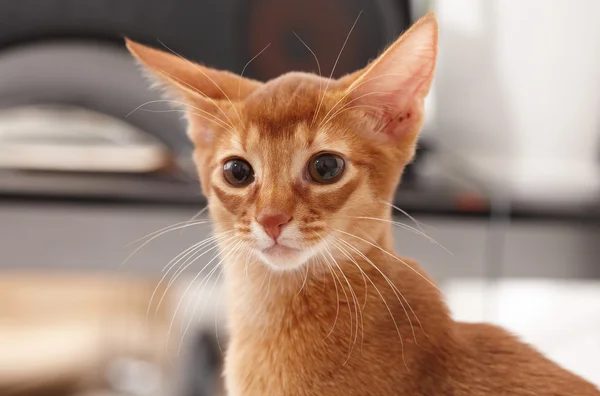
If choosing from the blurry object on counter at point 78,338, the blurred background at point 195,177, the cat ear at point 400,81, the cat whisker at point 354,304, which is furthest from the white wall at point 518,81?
the blurry object on counter at point 78,338

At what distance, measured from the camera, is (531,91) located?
28.9 inches

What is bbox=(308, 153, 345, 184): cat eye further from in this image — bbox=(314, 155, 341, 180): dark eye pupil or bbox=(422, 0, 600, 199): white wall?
bbox=(422, 0, 600, 199): white wall

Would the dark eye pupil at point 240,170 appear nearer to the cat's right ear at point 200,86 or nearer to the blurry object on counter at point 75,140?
the cat's right ear at point 200,86

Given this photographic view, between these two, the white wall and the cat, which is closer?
the cat

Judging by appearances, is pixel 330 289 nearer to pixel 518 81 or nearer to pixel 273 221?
pixel 273 221

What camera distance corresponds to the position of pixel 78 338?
1.65m

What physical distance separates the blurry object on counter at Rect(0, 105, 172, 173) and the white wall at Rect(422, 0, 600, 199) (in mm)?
522

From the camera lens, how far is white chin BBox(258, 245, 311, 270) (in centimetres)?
43

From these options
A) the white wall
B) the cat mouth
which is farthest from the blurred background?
the cat mouth

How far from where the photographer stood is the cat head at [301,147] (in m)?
0.42

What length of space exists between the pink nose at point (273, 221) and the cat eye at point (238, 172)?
34mm

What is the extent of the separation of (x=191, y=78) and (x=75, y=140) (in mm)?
699

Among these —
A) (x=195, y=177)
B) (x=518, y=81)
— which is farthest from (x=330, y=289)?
(x=195, y=177)

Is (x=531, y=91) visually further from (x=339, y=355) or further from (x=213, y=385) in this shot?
(x=213, y=385)
